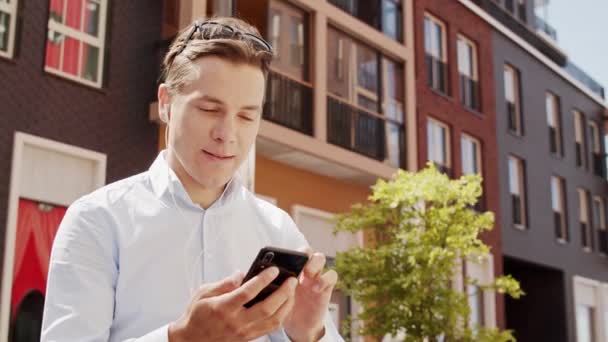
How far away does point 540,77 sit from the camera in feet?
85.7

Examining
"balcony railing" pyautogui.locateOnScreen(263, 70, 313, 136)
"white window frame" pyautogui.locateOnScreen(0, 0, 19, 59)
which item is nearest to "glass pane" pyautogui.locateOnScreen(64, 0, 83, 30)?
"white window frame" pyautogui.locateOnScreen(0, 0, 19, 59)

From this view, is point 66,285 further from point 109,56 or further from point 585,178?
point 585,178

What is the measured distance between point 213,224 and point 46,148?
9.78 meters

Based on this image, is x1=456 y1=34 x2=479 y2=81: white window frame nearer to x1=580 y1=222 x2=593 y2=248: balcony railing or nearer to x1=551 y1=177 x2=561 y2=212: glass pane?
x1=551 y1=177 x2=561 y2=212: glass pane

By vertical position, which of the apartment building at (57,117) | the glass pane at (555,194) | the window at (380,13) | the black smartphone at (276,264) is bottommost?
the black smartphone at (276,264)

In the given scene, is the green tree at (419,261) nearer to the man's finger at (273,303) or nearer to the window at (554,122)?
the man's finger at (273,303)

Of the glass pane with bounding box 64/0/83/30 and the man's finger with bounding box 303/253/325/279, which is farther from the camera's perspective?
the glass pane with bounding box 64/0/83/30

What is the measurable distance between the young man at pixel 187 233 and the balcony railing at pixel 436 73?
18914mm

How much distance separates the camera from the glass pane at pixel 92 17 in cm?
1229

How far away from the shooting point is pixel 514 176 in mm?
24078

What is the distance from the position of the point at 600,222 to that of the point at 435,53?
422 inches

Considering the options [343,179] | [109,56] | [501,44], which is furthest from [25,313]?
[501,44]

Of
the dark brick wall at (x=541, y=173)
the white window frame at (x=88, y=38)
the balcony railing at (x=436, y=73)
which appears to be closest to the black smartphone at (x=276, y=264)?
the white window frame at (x=88, y=38)

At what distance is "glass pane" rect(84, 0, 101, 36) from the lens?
12.3 meters
